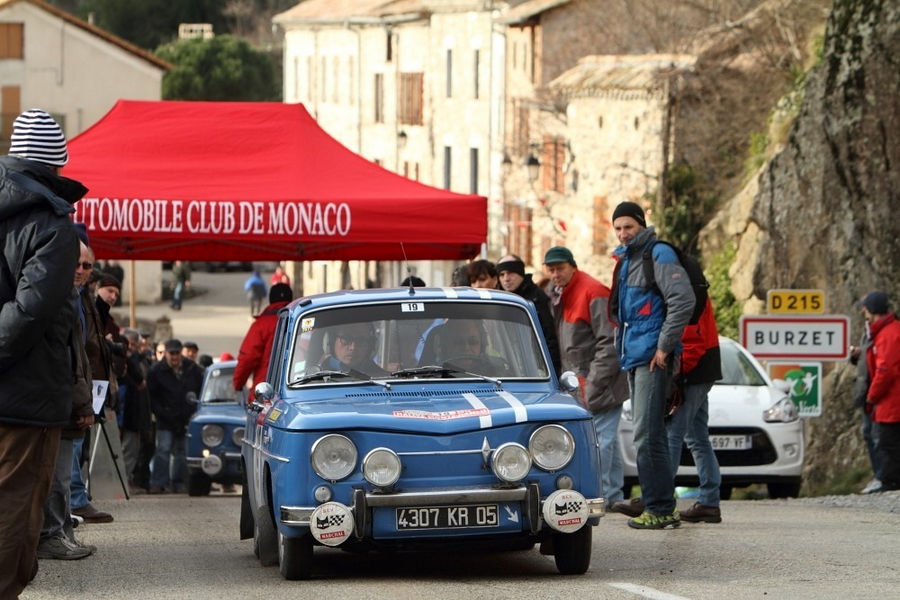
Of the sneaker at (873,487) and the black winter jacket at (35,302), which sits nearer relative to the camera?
the black winter jacket at (35,302)

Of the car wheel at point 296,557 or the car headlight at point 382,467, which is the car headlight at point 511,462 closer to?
the car headlight at point 382,467

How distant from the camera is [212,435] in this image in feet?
67.1

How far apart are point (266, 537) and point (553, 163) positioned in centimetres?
4301

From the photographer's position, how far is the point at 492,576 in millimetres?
9656

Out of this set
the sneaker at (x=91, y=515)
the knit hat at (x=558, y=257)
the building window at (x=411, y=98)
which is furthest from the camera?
the building window at (x=411, y=98)

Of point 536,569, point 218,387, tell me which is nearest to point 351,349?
point 536,569

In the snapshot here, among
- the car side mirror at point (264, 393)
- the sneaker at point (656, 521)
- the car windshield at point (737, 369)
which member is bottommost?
the sneaker at point (656, 521)

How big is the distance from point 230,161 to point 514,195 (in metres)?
40.8

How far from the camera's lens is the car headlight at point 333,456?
912 centimetres

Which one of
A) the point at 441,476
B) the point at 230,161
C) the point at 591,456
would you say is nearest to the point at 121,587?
the point at 441,476

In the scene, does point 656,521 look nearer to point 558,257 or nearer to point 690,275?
point 690,275

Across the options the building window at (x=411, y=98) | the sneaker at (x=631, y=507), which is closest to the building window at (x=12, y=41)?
the building window at (x=411, y=98)

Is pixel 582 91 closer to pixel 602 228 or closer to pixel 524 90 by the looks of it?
pixel 602 228

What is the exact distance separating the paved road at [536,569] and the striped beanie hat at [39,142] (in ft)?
7.42
